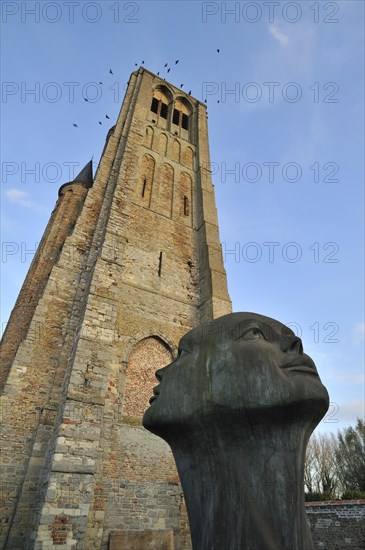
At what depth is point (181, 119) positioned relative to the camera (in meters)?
21.1

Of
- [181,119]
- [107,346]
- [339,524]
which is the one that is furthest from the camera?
[181,119]

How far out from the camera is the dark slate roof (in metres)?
16.9

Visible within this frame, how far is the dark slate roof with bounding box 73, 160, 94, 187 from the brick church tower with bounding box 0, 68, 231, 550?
310 mm

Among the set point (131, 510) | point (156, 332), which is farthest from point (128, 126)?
point (131, 510)

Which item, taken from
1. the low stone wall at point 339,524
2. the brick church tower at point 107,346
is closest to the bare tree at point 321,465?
the low stone wall at point 339,524

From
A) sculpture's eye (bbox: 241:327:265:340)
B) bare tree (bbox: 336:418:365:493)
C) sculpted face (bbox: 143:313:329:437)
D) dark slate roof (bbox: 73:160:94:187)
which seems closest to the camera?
sculpted face (bbox: 143:313:329:437)

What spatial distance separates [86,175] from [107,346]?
466 inches

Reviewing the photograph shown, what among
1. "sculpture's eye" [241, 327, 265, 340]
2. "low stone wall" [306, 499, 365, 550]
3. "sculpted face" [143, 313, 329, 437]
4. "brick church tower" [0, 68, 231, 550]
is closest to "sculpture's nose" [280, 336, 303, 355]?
"sculpted face" [143, 313, 329, 437]

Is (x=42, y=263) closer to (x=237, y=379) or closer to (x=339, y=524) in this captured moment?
(x=237, y=379)

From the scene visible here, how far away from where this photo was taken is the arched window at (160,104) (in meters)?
20.3

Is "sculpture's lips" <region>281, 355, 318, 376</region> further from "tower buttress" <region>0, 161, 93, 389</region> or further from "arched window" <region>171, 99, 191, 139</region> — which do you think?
"arched window" <region>171, 99, 191, 139</region>

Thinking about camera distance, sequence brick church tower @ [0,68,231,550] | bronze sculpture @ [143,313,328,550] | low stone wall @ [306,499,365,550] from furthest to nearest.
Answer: low stone wall @ [306,499,365,550]
brick church tower @ [0,68,231,550]
bronze sculpture @ [143,313,328,550]

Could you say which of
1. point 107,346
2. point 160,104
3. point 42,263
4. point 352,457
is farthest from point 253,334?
point 352,457

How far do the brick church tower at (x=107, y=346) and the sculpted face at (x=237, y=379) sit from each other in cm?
531
